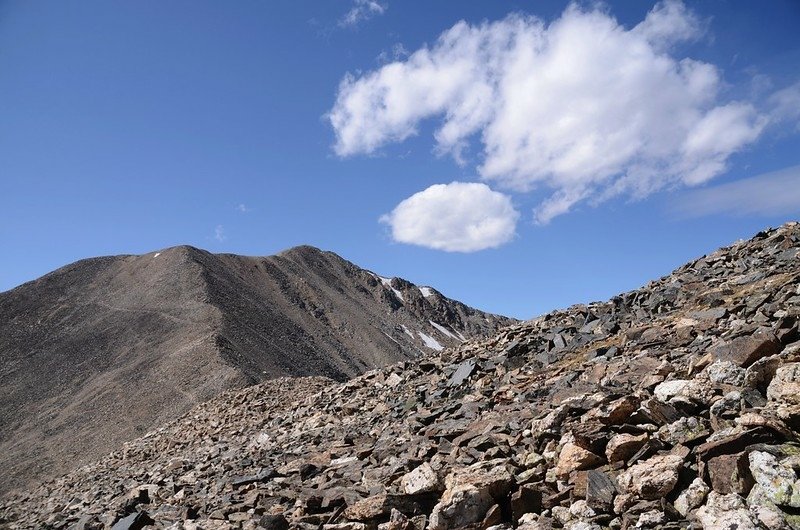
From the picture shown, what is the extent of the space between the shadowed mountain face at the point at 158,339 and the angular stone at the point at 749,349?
40970 mm

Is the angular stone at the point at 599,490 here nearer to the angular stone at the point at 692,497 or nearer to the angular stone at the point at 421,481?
the angular stone at the point at 692,497

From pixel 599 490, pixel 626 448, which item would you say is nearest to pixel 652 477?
pixel 599 490

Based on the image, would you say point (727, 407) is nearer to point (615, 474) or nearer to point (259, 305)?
point (615, 474)

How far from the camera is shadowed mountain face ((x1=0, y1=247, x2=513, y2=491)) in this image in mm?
45125

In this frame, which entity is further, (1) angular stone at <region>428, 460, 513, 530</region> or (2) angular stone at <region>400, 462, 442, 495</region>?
(2) angular stone at <region>400, 462, 442, 495</region>

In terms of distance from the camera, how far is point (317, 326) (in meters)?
85.8

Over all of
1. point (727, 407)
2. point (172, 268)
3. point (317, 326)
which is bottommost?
point (727, 407)

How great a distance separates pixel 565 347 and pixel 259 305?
6994cm

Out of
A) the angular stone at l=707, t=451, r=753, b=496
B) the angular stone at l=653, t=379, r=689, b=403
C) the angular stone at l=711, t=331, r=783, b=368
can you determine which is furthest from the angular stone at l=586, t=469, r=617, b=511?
the angular stone at l=711, t=331, r=783, b=368

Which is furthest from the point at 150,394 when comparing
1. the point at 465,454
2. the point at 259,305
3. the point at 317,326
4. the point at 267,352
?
the point at 465,454

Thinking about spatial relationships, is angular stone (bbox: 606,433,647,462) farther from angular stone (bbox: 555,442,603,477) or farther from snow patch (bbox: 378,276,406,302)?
snow patch (bbox: 378,276,406,302)

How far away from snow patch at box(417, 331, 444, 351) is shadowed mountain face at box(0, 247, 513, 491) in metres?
0.49

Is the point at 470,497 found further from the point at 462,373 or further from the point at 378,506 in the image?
the point at 462,373

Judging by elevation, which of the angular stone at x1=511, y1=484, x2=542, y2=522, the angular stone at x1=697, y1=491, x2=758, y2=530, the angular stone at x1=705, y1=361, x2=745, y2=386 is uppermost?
the angular stone at x1=705, y1=361, x2=745, y2=386
